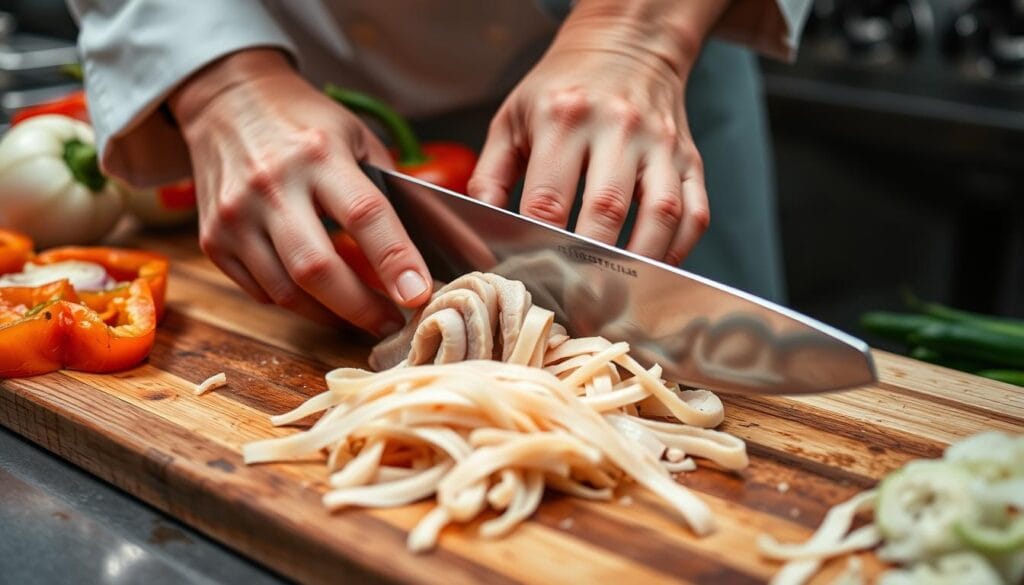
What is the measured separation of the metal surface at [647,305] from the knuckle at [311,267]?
19 cm

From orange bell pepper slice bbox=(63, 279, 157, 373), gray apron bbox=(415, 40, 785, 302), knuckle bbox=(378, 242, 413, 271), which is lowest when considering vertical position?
gray apron bbox=(415, 40, 785, 302)

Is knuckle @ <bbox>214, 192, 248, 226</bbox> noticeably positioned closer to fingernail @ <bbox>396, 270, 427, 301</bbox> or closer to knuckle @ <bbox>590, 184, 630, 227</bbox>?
fingernail @ <bbox>396, 270, 427, 301</bbox>

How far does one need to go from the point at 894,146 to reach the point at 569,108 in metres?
1.95

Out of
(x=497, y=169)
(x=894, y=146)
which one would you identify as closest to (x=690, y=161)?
(x=497, y=169)

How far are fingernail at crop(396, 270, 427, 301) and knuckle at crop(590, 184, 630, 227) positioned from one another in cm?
26

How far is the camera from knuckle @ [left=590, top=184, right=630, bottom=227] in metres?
1.52

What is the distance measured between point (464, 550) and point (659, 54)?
2.97ft

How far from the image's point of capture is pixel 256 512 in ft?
4.00

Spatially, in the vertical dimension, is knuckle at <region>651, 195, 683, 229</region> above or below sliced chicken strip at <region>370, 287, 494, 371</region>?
above

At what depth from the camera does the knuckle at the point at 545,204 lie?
156 cm

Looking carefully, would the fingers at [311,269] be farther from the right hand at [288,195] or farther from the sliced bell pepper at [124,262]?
the sliced bell pepper at [124,262]

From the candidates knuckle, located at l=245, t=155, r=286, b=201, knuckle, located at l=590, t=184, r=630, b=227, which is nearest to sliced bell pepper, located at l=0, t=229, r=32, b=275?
knuckle, located at l=245, t=155, r=286, b=201

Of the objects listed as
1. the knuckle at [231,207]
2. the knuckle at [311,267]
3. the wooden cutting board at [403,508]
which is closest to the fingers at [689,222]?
the wooden cutting board at [403,508]

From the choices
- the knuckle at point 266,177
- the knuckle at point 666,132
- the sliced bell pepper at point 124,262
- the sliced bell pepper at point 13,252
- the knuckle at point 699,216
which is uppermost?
the knuckle at point 666,132
